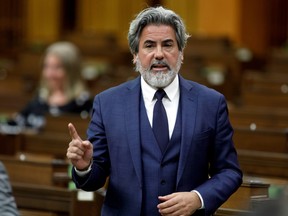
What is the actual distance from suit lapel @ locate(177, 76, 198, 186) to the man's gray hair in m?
0.13

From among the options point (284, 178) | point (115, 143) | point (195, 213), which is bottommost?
point (284, 178)

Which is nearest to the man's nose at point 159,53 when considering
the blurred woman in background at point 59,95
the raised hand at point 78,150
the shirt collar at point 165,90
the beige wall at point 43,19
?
the shirt collar at point 165,90

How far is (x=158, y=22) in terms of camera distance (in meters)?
2.67

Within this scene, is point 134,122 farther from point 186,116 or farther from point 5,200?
point 5,200

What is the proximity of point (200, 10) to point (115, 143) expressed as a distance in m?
8.11

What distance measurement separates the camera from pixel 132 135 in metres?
2.66

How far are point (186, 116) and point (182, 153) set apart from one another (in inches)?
4.7

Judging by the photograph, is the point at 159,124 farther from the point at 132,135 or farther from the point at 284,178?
the point at 284,178

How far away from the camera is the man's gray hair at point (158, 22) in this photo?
2.67m

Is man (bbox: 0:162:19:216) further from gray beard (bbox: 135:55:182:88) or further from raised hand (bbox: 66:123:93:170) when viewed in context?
gray beard (bbox: 135:55:182:88)

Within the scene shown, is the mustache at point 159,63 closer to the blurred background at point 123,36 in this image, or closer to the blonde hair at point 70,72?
the blonde hair at point 70,72

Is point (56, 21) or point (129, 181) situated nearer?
point (129, 181)

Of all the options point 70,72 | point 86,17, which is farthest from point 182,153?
point 86,17

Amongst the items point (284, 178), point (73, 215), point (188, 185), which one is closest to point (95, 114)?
point (188, 185)
